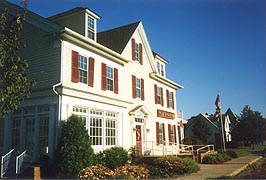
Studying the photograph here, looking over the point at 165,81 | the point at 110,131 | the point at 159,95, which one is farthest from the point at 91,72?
the point at 165,81

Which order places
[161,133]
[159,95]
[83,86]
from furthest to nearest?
1. [159,95]
2. [161,133]
3. [83,86]

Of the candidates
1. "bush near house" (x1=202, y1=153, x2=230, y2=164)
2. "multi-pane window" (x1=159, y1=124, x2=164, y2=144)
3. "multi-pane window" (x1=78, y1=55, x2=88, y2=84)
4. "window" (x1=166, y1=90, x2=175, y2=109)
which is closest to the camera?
"multi-pane window" (x1=78, y1=55, x2=88, y2=84)

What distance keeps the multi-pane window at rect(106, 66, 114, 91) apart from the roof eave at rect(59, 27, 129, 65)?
2.51 feet

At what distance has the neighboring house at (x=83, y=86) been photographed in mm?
13719

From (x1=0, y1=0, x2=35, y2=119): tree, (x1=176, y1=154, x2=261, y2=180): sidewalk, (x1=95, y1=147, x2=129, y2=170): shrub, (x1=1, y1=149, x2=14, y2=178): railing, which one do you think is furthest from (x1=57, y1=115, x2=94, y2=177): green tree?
(x1=176, y1=154, x2=261, y2=180): sidewalk

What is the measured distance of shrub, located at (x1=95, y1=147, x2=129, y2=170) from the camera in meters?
14.8

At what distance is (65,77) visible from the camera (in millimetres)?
13805

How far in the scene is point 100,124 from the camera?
1597cm

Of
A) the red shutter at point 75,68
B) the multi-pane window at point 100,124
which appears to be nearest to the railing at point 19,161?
the multi-pane window at point 100,124

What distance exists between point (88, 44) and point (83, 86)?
101 inches

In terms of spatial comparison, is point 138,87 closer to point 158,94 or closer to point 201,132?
point 158,94

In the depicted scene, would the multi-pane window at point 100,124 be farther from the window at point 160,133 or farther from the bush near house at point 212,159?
the bush near house at point 212,159

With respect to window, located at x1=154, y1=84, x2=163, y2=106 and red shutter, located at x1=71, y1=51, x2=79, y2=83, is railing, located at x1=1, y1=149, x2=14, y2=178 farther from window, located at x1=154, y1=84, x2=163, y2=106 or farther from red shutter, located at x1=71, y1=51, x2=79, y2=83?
window, located at x1=154, y1=84, x2=163, y2=106

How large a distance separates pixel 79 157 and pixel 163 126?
12.8m
